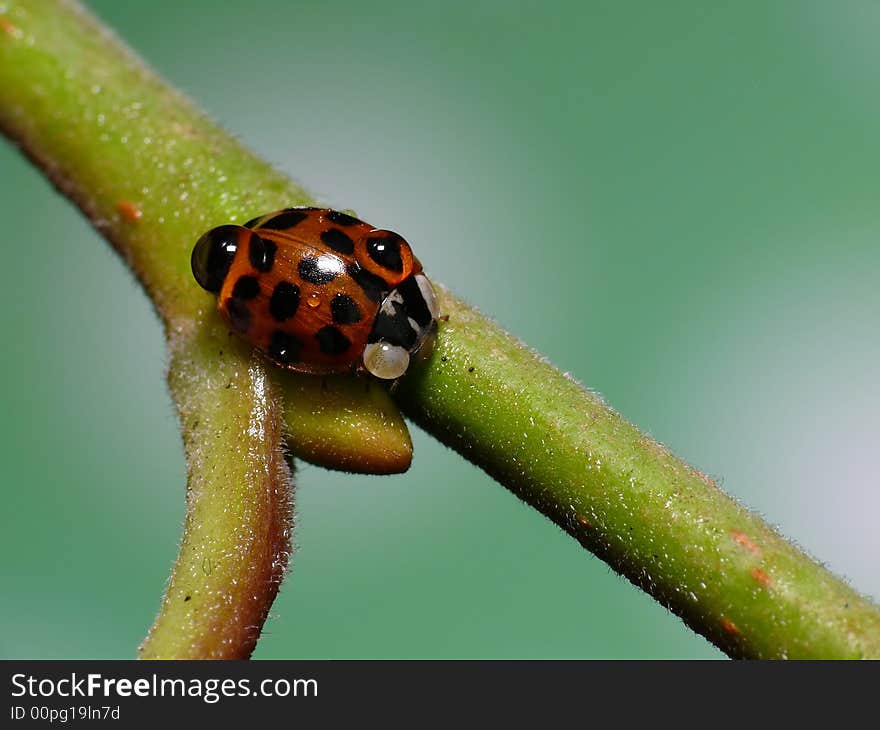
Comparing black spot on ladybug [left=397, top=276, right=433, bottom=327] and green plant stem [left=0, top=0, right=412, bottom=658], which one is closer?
green plant stem [left=0, top=0, right=412, bottom=658]

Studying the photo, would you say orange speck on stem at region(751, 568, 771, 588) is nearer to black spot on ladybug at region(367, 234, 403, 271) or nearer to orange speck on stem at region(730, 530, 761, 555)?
orange speck on stem at region(730, 530, 761, 555)

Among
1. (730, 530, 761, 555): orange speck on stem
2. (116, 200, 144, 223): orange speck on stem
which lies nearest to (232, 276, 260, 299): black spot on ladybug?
(116, 200, 144, 223): orange speck on stem
